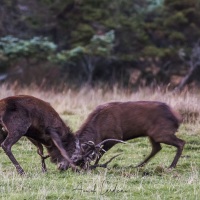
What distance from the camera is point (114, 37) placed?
88.1ft

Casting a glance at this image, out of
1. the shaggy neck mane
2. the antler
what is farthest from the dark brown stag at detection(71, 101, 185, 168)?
the antler

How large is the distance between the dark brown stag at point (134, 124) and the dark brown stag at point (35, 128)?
54cm

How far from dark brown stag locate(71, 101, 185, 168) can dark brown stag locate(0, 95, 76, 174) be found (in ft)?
1.77

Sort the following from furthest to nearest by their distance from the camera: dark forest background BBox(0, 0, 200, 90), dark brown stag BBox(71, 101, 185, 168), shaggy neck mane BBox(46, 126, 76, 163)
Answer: dark forest background BBox(0, 0, 200, 90)
dark brown stag BBox(71, 101, 185, 168)
shaggy neck mane BBox(46, 126, 76, 163)

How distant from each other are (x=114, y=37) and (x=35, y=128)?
18.6 m

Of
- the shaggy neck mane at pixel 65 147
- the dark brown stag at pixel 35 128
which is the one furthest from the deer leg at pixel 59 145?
the shaggy neck mane at pixel 65 147

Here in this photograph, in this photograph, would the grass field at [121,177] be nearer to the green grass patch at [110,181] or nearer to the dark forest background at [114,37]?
the green grass patch at [110,181]

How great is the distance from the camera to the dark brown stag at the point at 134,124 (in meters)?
9.35

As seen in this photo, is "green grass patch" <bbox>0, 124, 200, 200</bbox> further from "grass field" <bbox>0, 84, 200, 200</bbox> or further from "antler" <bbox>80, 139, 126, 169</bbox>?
"antler" <bbox>80, 139, 126, 169</bbox>

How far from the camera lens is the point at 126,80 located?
27.0 metres

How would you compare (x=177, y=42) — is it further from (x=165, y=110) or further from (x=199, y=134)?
(x=165, y=110)

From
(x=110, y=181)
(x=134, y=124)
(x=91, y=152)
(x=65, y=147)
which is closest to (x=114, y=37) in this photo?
(x=134, y=124)

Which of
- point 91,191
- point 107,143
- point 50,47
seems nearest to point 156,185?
point 91,191

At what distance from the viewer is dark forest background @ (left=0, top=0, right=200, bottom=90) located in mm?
26109
